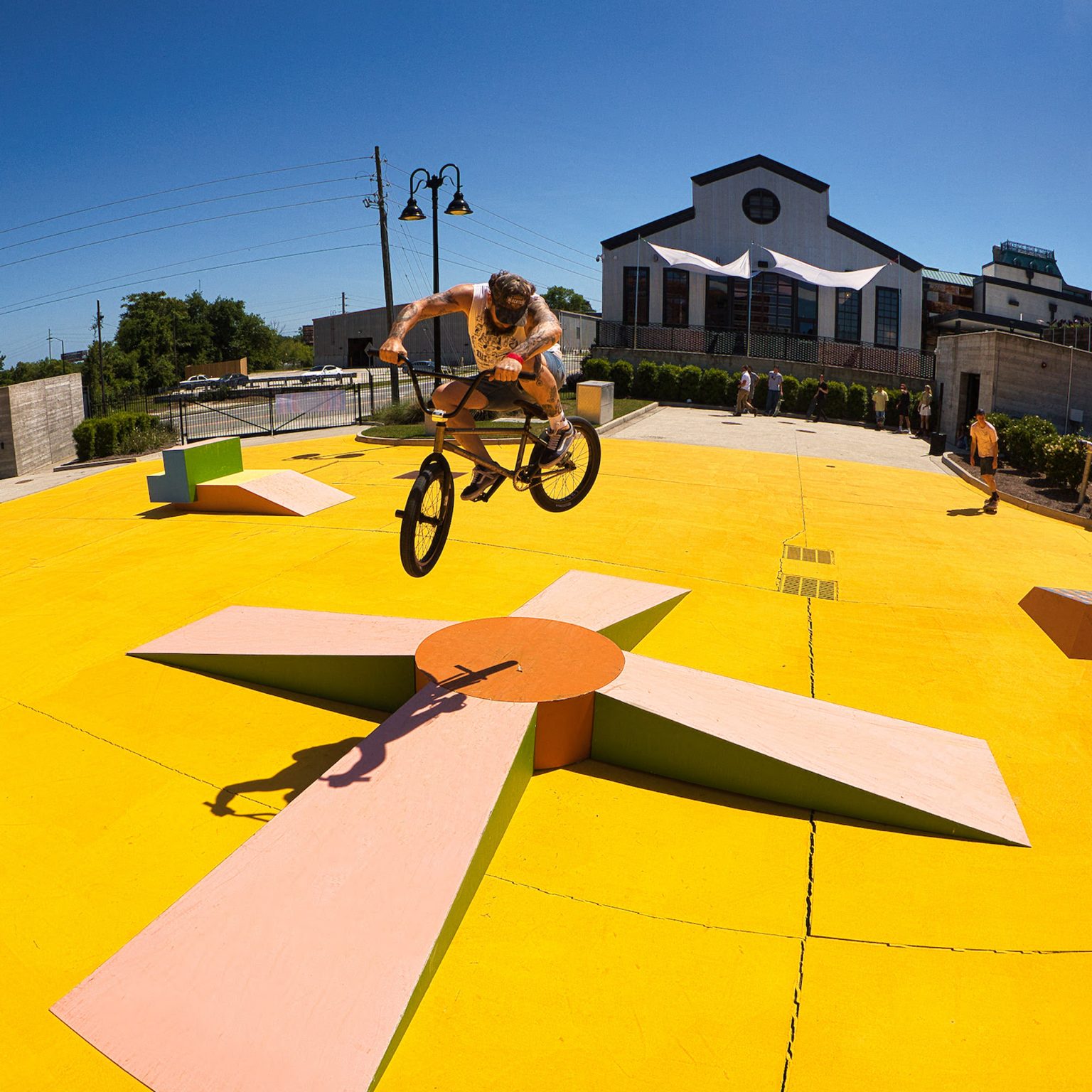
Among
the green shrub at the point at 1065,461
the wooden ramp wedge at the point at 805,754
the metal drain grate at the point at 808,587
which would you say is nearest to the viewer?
the wooden ramp wedge at the point at 805,754

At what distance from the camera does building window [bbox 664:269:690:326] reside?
37688mm

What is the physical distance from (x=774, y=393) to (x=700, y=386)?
10.8ft

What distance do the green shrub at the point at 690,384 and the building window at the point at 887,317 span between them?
43.2ft

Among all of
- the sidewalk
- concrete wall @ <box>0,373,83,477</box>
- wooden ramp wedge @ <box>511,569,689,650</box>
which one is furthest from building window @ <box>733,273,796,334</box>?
wooden ramp wedge @ <box>511,569,689,650</box>

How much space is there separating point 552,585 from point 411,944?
5.10m

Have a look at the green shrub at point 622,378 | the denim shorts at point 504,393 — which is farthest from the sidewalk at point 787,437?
the denim shorts at point 504,393

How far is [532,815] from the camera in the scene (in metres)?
5.25

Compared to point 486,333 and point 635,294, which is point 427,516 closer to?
point 486,333

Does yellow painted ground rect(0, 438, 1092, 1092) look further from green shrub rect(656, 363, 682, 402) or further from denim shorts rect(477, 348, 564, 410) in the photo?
green shrub rect(656, 363, 682, 402)

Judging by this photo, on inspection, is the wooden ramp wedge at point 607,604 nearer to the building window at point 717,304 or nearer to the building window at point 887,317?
the building window at point 717,304

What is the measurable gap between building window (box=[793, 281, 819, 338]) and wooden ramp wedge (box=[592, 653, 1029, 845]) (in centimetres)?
3607

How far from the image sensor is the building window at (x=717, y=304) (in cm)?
3806

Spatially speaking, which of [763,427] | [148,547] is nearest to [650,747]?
[148,547]

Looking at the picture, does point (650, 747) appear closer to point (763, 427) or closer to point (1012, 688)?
point (1012, 688)
